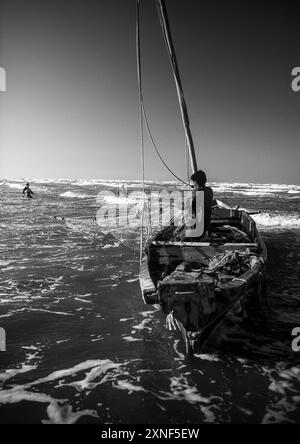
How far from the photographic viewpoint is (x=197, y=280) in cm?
441

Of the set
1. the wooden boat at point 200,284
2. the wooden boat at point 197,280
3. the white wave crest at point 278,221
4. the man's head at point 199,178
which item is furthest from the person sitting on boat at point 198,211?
the white wave crest at point 278,221

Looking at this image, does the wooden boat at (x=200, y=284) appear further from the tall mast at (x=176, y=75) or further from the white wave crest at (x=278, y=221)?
the white wave crest at (x=278, y=221)

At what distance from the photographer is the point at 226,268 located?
589cm

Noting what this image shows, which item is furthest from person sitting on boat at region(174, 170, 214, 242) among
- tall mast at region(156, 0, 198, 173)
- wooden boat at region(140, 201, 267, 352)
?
tall mast at region(156, 0, 198, 173)

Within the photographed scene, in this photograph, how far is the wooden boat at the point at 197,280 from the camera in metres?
4.32

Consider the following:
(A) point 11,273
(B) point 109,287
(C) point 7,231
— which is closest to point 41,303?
(B) point 109,287

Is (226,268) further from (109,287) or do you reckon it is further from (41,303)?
(41,303)

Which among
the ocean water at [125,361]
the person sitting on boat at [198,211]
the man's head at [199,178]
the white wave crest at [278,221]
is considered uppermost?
the man's head at [199,178]

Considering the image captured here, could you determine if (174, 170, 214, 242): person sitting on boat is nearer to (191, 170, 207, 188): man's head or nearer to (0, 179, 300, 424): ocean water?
(191, 170, 207, 188): man's head

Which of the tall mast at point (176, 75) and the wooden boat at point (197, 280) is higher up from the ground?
the tall mast at point (176, 75)

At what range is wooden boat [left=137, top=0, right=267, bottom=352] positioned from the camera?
4.32m

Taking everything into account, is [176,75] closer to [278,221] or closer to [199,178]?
[199,178]

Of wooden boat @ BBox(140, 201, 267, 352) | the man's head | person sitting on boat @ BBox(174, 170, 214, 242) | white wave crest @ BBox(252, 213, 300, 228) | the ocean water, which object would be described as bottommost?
the ocean water
